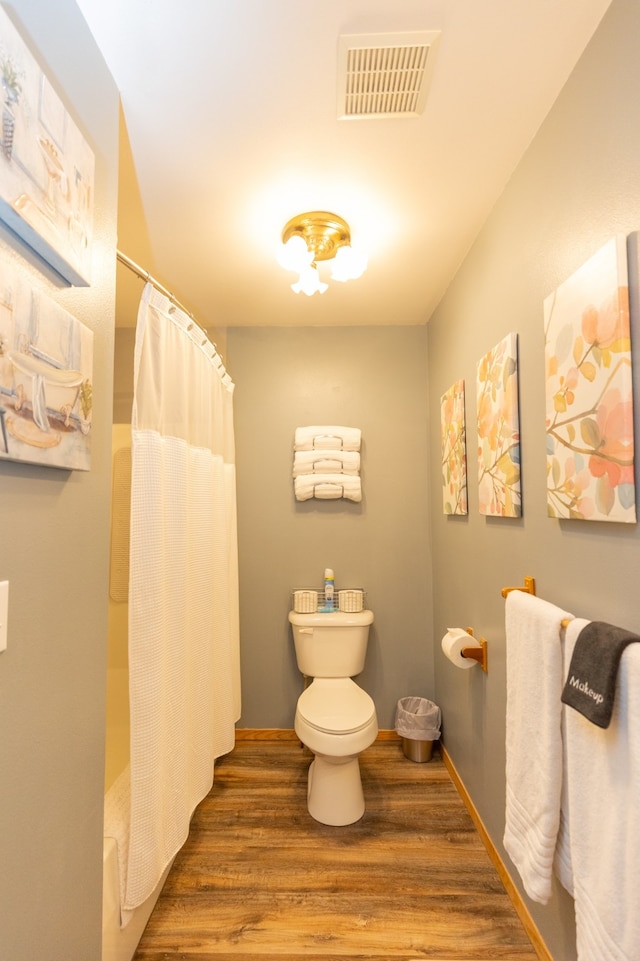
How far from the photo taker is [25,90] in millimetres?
730

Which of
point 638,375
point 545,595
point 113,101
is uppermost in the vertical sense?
point 113,101

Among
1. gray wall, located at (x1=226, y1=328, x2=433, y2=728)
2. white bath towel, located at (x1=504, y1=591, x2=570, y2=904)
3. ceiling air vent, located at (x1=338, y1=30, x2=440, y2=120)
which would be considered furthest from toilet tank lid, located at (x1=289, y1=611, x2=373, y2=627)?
ceiling air vent, located at (x1=338, y1=30, x2=440, y2=120)

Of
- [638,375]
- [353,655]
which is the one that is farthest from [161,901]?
[638,375]

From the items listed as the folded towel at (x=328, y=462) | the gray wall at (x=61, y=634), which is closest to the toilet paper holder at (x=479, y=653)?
the folded towel at (x=328, y=462)

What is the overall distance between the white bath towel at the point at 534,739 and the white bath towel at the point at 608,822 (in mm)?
53

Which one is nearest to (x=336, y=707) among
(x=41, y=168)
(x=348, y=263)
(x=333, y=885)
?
(x=333, y=885)

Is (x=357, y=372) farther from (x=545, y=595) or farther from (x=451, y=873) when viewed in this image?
(x=451, y=873)

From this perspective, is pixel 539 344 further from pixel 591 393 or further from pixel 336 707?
pixel 336 707

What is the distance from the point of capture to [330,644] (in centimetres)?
231

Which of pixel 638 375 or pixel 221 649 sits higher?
pixel 638 375

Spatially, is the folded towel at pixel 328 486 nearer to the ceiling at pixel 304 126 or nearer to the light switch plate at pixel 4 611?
the ceiling at pixel 304 126

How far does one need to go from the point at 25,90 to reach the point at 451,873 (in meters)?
2.45

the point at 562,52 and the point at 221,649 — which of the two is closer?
the point at 562,52

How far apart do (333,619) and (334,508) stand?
2.05 ft
